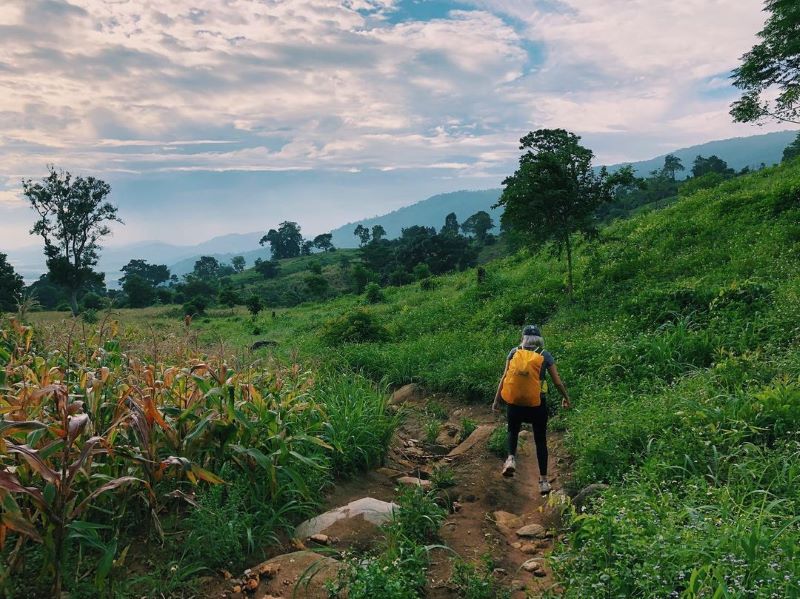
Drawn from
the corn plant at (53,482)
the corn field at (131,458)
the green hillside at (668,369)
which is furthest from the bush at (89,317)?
the corn plant at (53,482)

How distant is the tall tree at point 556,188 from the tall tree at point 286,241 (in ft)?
377

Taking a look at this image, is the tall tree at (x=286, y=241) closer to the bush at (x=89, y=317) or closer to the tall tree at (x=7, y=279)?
the tall tree at (x=7, y=279)

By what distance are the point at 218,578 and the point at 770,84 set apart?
28.9m

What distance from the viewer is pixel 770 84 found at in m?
23.3

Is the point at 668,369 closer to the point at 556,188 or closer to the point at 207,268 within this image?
the point at 556,188

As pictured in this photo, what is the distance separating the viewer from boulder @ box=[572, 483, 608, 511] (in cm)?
527

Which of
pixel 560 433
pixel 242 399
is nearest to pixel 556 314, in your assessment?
pixel 560 433

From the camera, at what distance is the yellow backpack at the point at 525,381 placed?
21.4 feet

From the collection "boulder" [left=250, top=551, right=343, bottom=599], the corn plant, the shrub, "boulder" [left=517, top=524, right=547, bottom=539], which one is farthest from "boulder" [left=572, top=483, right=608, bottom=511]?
the shrub

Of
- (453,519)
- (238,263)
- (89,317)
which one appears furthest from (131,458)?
(238,263)

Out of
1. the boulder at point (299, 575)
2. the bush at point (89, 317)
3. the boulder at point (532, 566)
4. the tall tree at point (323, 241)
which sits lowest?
the boulder at point (532, 566)

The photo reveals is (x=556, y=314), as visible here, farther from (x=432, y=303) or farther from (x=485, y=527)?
(x=485, y=527)

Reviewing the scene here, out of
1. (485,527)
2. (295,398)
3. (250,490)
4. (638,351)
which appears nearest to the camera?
(250,490)

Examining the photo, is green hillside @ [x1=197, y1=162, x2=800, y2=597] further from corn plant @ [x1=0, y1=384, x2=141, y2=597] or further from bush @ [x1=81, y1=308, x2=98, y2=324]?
bush @ [x1=81, y1=308, x2=98, y2=324]
